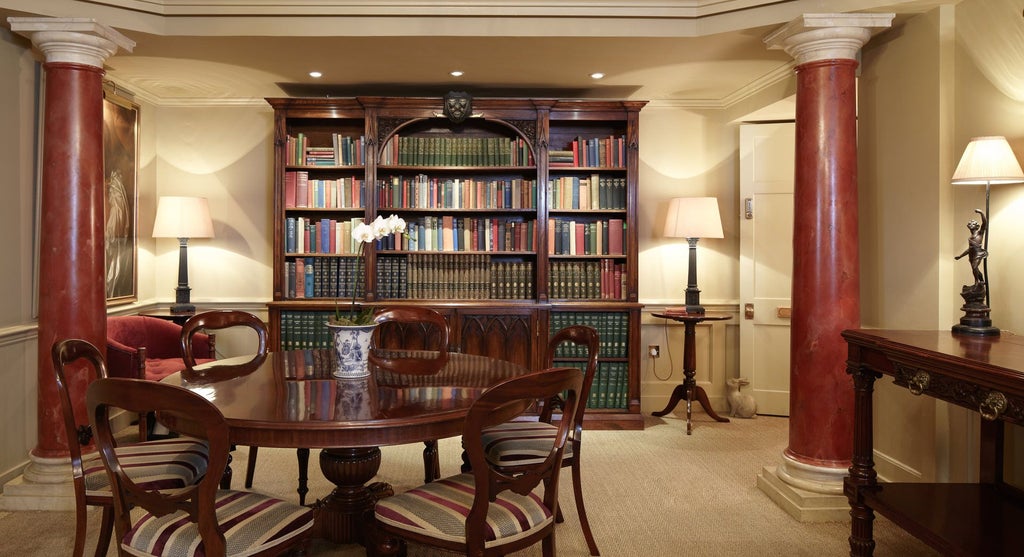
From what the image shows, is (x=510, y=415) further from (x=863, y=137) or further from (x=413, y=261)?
(x=413, y=261)

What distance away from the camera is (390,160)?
527 centimetres

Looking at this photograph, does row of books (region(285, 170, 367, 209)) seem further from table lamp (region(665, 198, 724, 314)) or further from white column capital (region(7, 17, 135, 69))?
table lamp (region(665, 198, 724, 314))

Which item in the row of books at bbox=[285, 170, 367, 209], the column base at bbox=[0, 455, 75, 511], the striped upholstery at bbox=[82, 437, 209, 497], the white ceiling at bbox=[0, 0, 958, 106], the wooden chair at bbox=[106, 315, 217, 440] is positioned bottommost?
the column base at bbox=[0, 455, 75, 511]

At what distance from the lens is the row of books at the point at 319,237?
5266 mm

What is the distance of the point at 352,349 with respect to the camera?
2693mm

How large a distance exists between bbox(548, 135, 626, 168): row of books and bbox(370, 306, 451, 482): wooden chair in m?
1.58

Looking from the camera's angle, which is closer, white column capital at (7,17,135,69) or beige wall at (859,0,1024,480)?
beige wall at (859,0,1024,480)

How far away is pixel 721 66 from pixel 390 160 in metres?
2.40

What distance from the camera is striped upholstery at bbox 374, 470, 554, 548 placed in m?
2.06

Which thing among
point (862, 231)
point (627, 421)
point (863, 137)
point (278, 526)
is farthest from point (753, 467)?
point (278, 526)

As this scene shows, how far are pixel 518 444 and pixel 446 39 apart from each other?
2.38 metres

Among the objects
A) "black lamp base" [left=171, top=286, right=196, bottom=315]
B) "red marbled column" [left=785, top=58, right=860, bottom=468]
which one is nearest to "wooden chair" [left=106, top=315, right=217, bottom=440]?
"black lamp base" [left=171, top=286, right=196, bottom=315]

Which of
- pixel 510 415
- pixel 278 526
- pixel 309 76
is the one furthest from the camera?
pixel 309 76

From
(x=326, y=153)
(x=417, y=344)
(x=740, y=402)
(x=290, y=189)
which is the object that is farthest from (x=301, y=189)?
(x=740, y=402)
